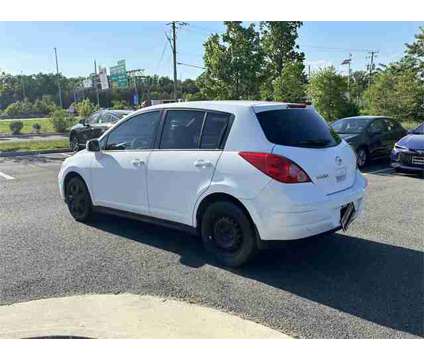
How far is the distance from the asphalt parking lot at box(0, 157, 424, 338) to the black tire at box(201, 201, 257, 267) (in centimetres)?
15

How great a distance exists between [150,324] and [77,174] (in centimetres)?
324

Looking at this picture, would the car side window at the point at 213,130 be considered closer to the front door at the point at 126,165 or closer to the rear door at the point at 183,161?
the rear door at the point at 183,161

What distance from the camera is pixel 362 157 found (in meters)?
10.5

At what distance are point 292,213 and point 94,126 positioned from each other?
12539 millimetres

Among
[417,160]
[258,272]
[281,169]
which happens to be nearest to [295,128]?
[281,169]

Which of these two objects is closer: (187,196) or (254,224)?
(254,224)

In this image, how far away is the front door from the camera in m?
4.77

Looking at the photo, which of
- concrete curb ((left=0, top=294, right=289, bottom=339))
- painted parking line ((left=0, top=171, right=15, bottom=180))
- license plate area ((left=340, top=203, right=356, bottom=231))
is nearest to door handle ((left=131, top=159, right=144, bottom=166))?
concrete curb ((left=0, top=294, right=289, bottom=339))

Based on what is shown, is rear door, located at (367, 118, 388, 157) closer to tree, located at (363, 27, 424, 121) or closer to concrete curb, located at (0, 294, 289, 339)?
concrete curb, located at (0, 294, 289, 339)

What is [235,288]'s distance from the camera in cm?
364

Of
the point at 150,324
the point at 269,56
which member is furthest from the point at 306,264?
the point at 269,56

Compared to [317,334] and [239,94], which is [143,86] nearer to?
[239,94]

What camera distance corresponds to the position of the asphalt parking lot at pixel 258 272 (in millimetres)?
3162

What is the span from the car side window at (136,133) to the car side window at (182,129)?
19cm
